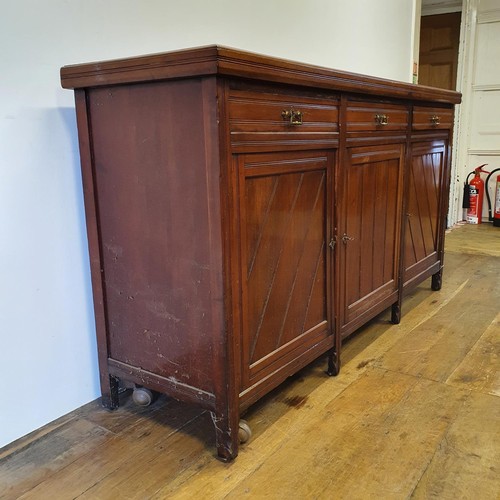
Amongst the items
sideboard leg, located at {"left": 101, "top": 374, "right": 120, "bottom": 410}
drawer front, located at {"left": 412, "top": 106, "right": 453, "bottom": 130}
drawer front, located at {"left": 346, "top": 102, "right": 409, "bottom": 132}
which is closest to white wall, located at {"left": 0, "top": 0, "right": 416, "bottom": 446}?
sideboard leg, located at {"left": 101, "top": 374, "right": 120, "bottom": 410}

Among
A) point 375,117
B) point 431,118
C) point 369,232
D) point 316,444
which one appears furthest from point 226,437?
point 431,118

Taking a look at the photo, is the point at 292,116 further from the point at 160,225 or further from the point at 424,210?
the point at 424,210

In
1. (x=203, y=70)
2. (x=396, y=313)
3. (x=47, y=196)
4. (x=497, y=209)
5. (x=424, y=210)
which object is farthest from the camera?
(x=497, y=209)

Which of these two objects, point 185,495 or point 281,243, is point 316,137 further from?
point 185,495

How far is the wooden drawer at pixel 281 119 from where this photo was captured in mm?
1260

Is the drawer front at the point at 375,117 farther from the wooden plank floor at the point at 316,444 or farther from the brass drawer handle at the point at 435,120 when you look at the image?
the wooden plank floor at the point at 316,444

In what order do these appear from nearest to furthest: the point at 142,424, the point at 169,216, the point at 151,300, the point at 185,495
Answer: the point at 185,495, the point at 169,216, the point at 151,300, the point at 142,424

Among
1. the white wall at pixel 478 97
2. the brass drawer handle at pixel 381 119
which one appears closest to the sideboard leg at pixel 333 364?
the brass drawer handle at pixel 381 119

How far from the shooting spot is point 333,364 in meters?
1.85

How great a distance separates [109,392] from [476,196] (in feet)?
13.2

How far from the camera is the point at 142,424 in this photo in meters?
1.57

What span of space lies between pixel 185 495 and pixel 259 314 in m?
0.50

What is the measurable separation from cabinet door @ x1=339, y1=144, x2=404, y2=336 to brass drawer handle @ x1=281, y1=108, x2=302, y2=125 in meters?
0.34

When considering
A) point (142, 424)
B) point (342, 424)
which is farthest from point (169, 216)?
point (342, 424)
